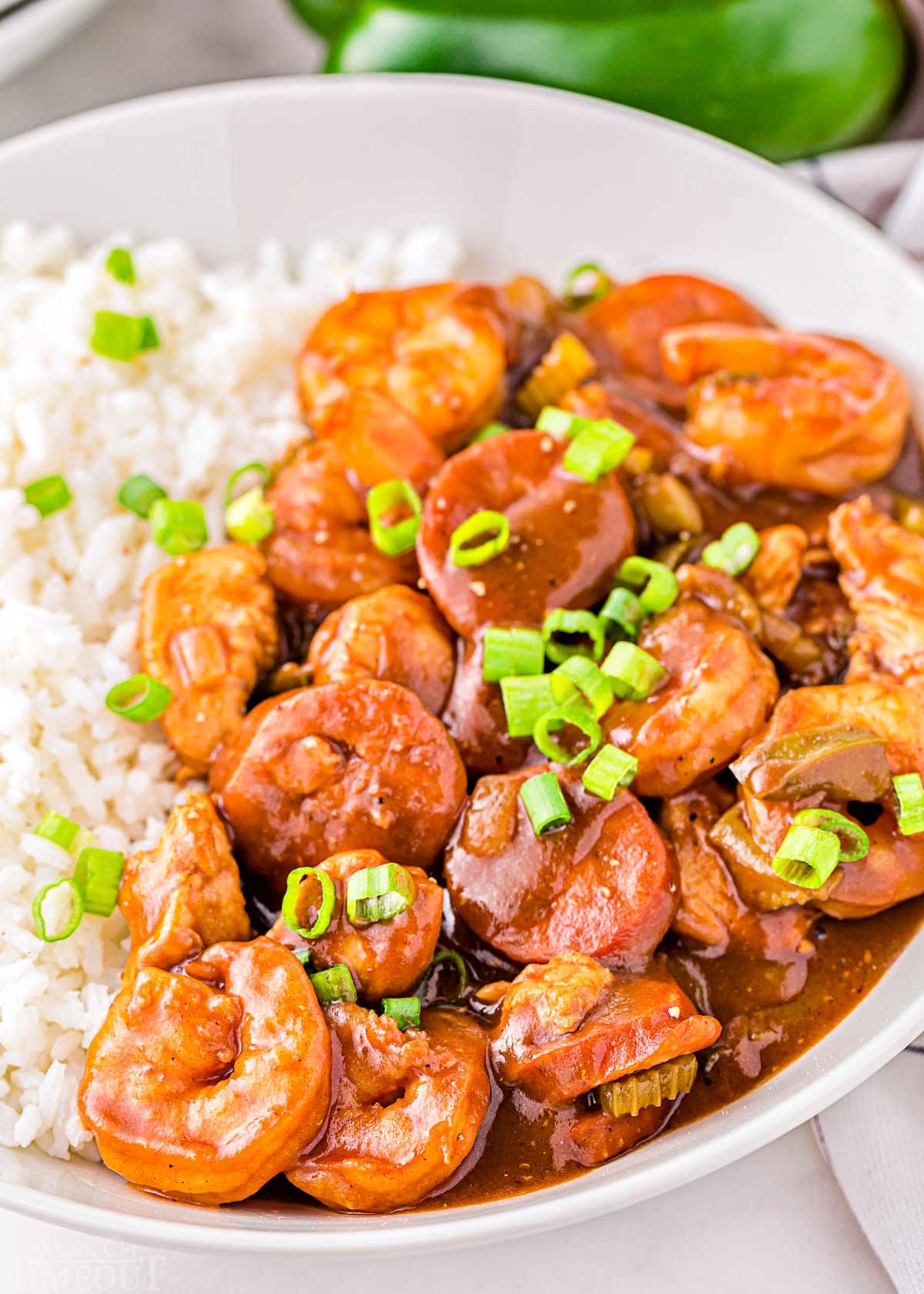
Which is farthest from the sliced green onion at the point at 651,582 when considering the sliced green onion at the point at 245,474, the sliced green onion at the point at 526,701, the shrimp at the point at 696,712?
the sliced green onion at the point at 245,474

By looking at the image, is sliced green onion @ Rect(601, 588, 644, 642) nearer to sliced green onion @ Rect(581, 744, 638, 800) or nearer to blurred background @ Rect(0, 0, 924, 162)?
sliced green onion @ Rect(581, 744, 638, 800)

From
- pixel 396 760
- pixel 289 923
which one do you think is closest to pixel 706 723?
pixel 396 760

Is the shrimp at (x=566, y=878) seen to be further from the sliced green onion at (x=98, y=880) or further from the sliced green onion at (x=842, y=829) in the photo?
the sliced green onion at (x=98, y=880)

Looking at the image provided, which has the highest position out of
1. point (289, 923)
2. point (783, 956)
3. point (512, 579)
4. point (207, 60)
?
point (207, 60)

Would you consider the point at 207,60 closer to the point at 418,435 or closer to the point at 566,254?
the point at 566,254

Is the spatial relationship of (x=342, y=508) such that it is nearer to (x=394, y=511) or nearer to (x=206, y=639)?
(x=394, y=511)

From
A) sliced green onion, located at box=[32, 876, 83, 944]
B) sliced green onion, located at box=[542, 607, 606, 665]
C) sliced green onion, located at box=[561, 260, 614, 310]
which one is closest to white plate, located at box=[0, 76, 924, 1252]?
sliced green onion, located at box=[561, 260, 614, 310]

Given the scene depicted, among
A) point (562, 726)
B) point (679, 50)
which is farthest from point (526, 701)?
point (679, 50)
